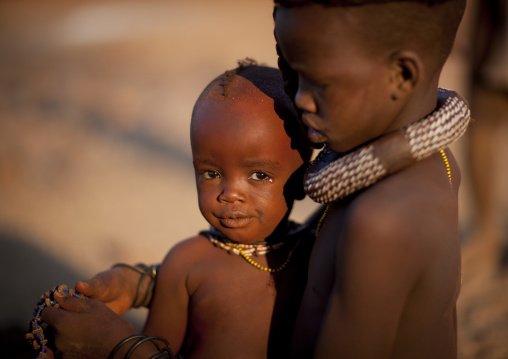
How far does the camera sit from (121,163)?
6.09 meters

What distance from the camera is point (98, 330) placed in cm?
177

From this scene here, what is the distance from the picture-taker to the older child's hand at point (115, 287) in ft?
6.50

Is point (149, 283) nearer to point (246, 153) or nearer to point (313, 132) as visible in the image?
point (246, 153)

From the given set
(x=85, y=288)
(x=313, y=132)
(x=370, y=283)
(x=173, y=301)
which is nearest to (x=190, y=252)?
(x=173, y=301)

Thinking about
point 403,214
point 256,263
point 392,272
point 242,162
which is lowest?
point 256,263

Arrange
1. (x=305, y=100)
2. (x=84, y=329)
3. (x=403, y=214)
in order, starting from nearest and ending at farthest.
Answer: (x=403, y=214), (x=305, y=100), (x=84, y=329)

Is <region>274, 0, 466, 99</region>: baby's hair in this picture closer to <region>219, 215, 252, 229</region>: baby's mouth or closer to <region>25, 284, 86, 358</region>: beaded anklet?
<region>219, 215, 252, 229</region>: baby's mouth

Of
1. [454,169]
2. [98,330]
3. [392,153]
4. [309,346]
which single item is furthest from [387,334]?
[98,330]

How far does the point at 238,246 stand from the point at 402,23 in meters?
0.97

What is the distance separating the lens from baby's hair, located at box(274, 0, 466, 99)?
1.38 m

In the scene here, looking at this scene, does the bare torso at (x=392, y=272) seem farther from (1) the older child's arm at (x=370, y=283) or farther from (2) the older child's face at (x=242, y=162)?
(2) the older child's face at (x=242, y=162)

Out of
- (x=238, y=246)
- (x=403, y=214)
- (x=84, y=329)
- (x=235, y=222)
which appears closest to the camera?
(x=403, y=214)

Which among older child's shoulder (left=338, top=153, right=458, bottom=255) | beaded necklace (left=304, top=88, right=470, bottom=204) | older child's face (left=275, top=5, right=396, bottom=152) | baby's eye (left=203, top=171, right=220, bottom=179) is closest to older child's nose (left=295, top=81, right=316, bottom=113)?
older child's face (left=275, top=5, right=396, bottom=152)

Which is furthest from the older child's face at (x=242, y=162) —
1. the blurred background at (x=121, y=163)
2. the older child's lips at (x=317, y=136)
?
the blurred background at (x=121, y=163)
